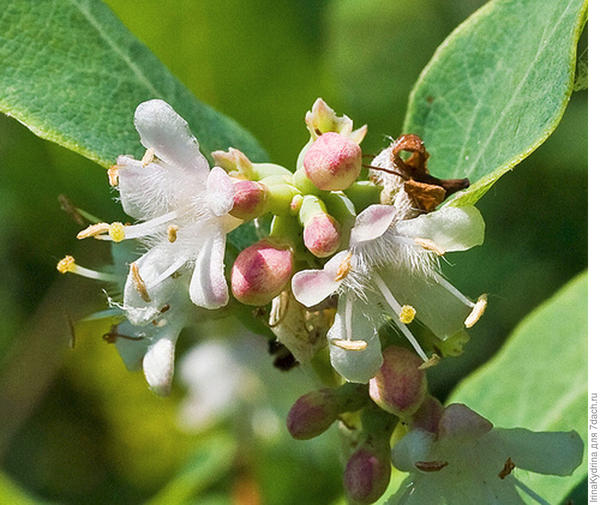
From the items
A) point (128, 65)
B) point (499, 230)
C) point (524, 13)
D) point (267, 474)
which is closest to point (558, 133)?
point (499, 230)

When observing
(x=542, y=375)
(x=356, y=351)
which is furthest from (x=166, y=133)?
(x=542, y=375)

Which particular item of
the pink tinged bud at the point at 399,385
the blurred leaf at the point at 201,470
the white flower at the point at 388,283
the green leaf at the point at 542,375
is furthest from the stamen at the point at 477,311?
the blurred leaf at the point at 201,470

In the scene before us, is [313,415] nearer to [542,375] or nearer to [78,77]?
[78,77]

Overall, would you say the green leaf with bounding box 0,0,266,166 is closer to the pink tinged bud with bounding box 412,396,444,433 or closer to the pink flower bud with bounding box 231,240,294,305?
the pink flower bud with bounding box 231,240,294,305

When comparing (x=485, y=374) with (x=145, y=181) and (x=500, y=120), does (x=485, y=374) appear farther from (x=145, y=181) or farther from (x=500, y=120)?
(x=145, y=181)

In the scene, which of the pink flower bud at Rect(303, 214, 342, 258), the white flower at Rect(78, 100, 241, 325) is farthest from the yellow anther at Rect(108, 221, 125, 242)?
the pink flower bud at Rect(303, 214, 342, 258)

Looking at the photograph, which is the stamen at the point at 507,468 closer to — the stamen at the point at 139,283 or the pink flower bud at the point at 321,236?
the pink flower bud at the point at 321,236
